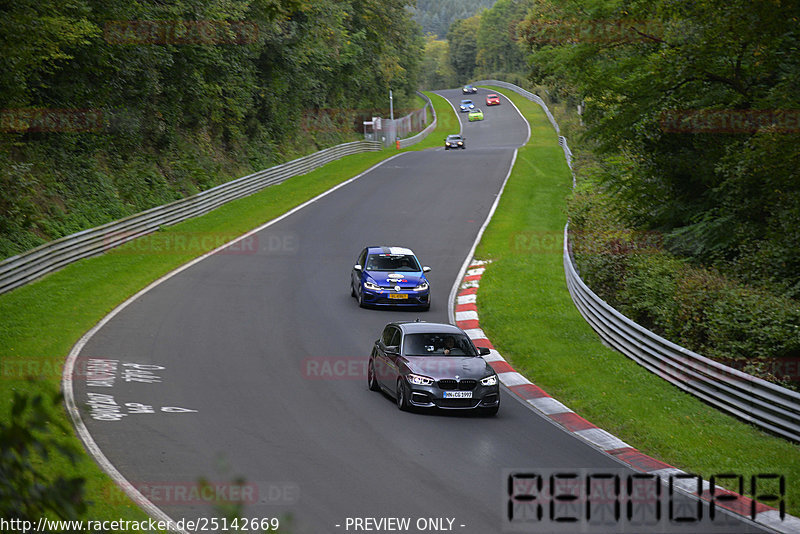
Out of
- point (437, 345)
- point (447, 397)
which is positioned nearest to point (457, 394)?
point (447, 397)

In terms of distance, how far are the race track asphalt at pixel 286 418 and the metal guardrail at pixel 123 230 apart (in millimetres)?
3561

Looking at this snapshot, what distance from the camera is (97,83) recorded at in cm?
3173

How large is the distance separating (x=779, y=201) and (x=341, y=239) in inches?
691

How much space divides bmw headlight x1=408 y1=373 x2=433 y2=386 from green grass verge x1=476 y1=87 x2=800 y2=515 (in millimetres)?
2885

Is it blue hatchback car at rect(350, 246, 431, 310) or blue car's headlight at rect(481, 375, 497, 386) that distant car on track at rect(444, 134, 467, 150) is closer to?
blue hatchback car at rect(350, 246, 431, 310)

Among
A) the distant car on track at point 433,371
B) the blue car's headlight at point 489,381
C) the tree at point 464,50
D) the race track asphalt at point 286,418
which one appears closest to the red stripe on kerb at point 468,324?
the race track asphalt at point 286,418

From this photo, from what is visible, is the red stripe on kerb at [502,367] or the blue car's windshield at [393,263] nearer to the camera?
the red stripe on kerb at [502,367]

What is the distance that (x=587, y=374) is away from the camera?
56.3 feet

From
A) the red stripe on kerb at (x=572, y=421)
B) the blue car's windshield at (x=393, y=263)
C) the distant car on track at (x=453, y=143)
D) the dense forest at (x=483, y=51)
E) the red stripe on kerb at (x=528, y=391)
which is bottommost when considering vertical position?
the red stripe on kerb at (x=528, y=391)

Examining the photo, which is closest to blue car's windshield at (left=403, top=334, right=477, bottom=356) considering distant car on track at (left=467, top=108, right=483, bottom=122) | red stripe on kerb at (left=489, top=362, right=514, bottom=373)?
red stripe on kerb at (left=489, top=362, right=514, bottom=373)

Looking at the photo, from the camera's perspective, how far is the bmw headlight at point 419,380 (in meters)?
14.1

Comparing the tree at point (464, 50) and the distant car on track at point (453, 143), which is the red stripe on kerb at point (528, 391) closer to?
the distant car on track at point (453, 143)

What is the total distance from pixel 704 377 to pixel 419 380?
514 centimetres

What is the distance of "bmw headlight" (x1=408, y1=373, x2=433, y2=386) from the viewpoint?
14.1 metres
